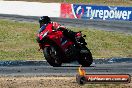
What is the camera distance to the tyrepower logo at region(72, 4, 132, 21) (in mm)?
47875

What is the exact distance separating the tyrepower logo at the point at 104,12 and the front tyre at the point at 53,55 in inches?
1571

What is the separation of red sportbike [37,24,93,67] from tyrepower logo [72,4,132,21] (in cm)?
3947

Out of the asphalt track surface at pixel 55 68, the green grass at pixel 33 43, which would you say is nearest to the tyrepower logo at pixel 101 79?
the asphalt track surface at pixel 55 68

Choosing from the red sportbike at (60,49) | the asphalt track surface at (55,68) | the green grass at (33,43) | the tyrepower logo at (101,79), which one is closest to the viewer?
the tyrepower logo at (101,79)

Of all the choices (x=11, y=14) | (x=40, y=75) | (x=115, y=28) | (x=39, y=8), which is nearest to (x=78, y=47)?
(x=40, y=75)

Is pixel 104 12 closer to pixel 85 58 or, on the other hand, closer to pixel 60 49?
pixel 85 58

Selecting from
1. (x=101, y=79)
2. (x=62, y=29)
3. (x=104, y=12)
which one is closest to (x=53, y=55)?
(x=62, y=29)

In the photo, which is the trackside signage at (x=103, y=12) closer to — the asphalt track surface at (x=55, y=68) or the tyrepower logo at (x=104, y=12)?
the tyrepower logo at (x=104, y=12)

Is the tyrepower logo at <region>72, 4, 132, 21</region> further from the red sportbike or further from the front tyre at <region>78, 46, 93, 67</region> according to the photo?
the red sportbike

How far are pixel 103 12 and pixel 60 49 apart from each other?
1639 inches

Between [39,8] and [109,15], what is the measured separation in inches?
443

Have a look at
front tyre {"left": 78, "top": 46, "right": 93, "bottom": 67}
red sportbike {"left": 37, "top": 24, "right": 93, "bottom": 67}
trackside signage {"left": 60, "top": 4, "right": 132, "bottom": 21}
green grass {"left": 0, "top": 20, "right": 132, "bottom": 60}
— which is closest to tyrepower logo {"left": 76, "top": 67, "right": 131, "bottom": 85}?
red sportbike {"left": 37, "top": 24, "right": 93, "bottom": 67}

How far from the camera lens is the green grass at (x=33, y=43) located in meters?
28.8

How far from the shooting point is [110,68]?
20.0 m
